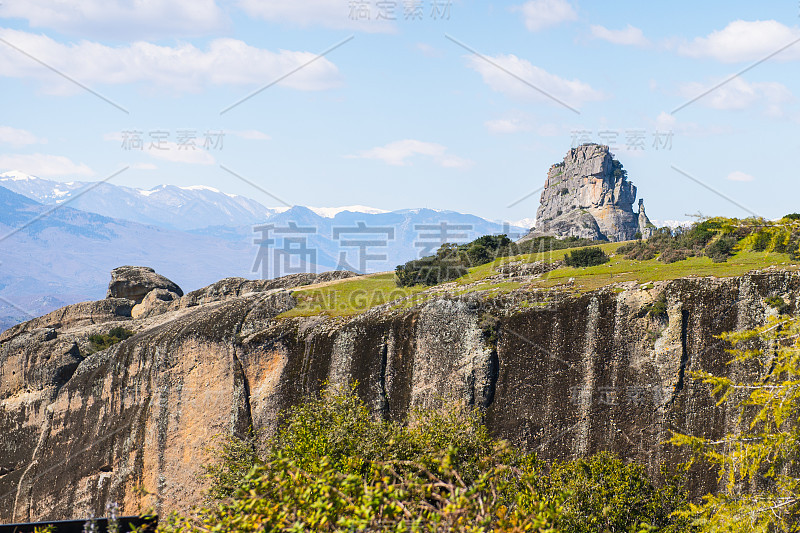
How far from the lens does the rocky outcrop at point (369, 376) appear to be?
100 ft

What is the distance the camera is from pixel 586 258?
46.8m

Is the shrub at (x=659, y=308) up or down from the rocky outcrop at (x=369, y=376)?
up

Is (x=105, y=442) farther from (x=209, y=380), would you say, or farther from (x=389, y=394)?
(x=389, y=394)

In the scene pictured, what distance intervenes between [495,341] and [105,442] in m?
27.5

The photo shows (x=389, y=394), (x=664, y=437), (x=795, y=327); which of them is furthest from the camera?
(x=389, y=394)

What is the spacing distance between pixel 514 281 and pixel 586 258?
699 cm

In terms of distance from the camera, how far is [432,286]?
49.3m

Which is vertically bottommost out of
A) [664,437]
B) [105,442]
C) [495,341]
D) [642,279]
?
[105,442]

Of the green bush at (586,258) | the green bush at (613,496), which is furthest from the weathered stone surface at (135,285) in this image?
the green bush at (613,496)

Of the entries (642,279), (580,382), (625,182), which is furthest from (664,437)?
(625,182)

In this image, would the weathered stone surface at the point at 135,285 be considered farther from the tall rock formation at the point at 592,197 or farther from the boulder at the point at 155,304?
the tall rock formation at the point at 592,197

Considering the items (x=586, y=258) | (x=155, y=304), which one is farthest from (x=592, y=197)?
(x=586, y=258)

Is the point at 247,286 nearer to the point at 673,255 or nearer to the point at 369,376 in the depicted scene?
the point at 369,376

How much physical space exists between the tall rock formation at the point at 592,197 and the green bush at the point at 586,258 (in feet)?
313
